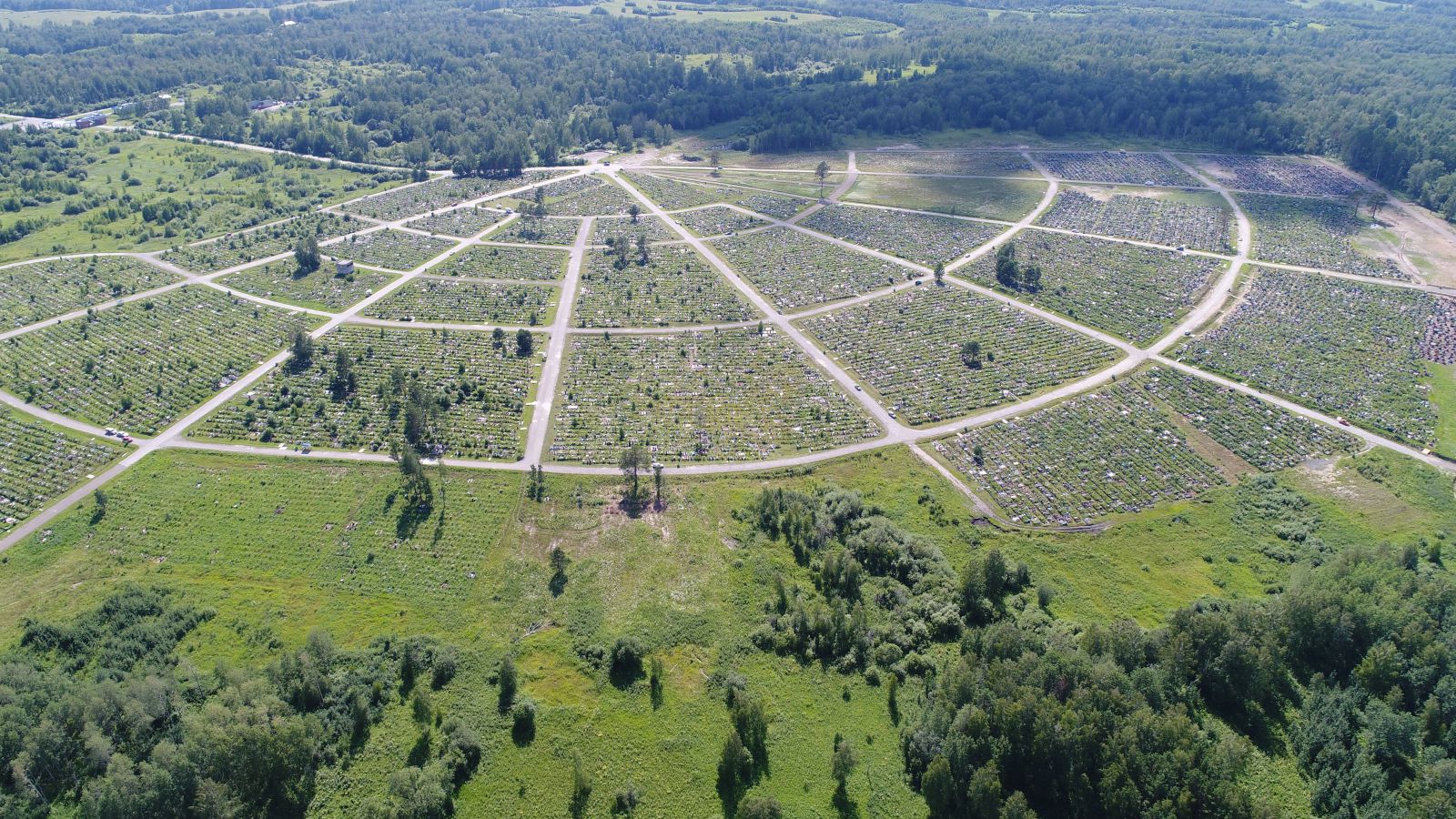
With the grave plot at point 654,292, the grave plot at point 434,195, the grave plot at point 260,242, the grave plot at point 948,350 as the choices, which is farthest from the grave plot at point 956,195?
the grave plot at point 260,242

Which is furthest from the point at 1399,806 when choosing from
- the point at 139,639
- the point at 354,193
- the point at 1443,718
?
the point at 354,193

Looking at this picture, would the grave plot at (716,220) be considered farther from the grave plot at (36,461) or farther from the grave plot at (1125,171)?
the grave plot at (36,461)

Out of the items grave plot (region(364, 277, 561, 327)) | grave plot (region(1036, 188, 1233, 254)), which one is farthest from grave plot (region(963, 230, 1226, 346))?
grave plot (region(364, 277, 561, 327))

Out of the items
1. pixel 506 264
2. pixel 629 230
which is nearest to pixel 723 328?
pixel 506 264

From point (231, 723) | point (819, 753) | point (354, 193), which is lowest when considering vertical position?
point (819, 753)

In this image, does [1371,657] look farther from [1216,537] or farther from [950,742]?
[950,742]

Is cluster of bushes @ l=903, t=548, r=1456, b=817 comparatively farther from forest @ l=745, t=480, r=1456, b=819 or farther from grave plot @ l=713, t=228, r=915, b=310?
grave plot @ l=713, t=228, r=915, b=310
